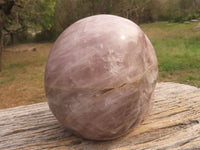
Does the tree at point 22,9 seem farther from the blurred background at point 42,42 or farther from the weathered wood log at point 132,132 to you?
the weathered wood log at point 132,132

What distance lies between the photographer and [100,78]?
1967 mm

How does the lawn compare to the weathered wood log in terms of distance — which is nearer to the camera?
the weathered wood log

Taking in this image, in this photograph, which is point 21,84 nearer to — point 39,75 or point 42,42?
point 39,75

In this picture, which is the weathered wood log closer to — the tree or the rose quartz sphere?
the rose quartz sphere

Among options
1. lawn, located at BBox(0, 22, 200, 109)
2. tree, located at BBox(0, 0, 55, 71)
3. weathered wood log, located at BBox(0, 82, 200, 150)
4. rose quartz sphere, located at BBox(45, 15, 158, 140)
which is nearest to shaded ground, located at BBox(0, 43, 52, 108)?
lawn, located at BBox(0, 22, 200, 109)

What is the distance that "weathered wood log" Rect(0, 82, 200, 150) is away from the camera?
7.87 feet

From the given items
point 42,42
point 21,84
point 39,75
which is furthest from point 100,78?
point 42,42

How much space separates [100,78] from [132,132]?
108 centimetres

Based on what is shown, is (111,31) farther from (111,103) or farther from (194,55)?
(194,55)

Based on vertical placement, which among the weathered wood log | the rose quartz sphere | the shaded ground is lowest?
the shaded ground

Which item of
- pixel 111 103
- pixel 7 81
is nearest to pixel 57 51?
pixel 111 103

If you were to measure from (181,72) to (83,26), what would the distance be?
5.39 metres

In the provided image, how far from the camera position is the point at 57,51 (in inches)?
87.0

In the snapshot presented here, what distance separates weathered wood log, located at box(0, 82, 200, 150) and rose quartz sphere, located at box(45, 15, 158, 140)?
0.98 ft
